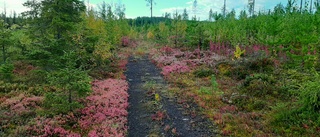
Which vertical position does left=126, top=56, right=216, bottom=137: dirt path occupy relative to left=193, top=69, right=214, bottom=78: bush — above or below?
below

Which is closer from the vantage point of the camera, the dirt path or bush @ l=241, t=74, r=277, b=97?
the dirt path

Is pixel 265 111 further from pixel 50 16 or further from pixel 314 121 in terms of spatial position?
pixel 50 16

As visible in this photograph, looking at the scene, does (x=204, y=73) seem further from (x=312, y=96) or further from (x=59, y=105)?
(x=59, y=105)

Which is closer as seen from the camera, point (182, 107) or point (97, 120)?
point (97, 120)

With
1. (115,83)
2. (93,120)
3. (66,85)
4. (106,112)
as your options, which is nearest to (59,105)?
(66,85)

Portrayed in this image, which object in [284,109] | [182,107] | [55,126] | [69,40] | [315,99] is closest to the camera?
[315,99]

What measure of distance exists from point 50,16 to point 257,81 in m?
14.1

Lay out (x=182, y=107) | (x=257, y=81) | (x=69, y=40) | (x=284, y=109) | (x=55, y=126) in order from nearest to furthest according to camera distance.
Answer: (x=55, y=126), (x=284, y=109), (x=182, y=107), (x=257, y=81), (x=69, y=40)

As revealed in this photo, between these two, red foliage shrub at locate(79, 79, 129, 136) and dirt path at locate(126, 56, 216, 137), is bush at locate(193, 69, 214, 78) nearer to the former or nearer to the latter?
dirt path at locate(126, 56, 216, 137)

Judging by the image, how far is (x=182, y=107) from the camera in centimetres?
1221

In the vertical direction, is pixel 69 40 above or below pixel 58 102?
above

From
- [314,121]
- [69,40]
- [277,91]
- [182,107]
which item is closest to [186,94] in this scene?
[182,107]

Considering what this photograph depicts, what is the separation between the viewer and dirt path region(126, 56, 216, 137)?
9367mm

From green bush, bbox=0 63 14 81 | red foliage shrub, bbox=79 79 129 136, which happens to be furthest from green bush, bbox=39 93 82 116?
green bush, bbox=0 63 14 81
